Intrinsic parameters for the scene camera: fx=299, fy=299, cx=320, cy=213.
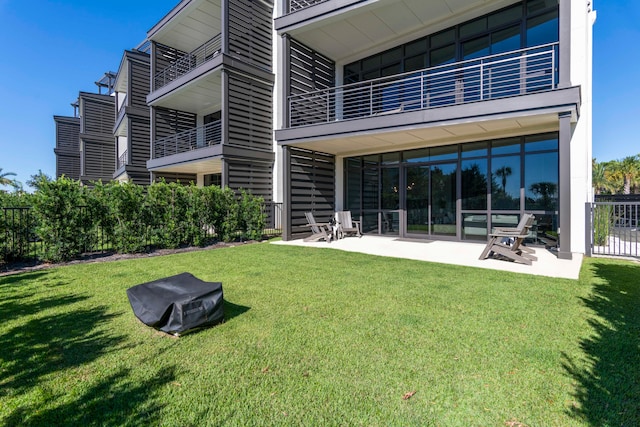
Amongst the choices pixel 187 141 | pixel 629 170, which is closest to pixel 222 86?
pixel 187 141

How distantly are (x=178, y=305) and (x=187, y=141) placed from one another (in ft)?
53.1

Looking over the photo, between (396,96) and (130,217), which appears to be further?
(396,96)

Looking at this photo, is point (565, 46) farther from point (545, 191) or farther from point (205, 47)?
point (205, 47)

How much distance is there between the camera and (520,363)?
2.55m

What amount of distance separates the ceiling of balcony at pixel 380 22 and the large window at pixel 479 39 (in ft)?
0.91

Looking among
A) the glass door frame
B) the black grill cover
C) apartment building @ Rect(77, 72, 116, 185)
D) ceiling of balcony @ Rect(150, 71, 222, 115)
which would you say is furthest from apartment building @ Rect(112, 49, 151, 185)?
the black grill cover

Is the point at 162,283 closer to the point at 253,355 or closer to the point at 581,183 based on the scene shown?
the point at 253,355

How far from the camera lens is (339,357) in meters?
2.65

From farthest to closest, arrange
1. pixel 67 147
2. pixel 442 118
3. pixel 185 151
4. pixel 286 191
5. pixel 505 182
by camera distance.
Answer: pixel 67 147
pixel 185 151
pixel 286 191
pixel 505 182
pixel 442 118

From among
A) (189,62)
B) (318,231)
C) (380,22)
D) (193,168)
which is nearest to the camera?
(380,22)

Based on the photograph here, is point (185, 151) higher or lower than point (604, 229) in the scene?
higher

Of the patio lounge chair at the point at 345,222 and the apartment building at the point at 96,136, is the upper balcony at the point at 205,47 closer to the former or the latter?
the patio lounge chair at the point at 345,222

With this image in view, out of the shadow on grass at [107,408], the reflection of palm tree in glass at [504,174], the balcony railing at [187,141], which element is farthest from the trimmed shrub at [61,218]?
the reflection of palm tree in glass at [504,174]

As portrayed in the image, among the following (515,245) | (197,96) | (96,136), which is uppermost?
(96,136)
